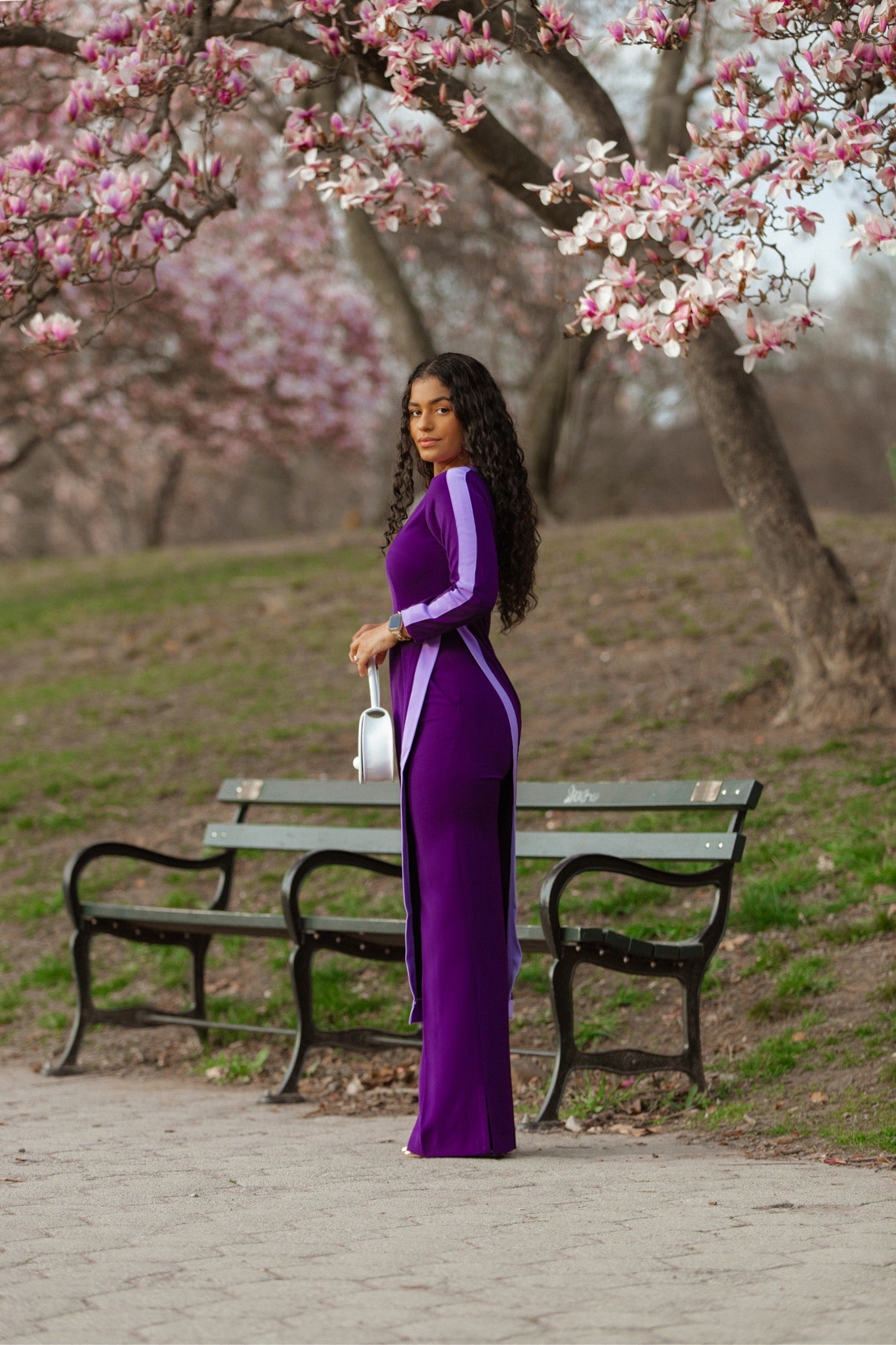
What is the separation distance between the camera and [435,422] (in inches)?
175

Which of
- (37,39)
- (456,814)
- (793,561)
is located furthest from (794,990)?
(37,39)

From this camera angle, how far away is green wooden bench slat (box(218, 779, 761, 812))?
17.0 ft

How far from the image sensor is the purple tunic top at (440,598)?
4.22 m

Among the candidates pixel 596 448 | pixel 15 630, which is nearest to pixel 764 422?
pixel 15 630

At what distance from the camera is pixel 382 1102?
5.41m

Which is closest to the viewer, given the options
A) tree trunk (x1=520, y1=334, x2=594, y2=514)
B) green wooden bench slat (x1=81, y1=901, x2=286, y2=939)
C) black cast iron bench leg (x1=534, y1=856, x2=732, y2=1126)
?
black cast iron bench leg (x1=534, y1=856, x2=732, y2=1126)

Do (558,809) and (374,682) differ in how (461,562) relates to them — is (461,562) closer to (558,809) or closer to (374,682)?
(374,682)

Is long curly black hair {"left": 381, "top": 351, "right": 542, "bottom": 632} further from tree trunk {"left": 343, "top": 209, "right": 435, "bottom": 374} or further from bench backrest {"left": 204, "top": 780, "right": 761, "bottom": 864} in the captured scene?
tree trunk {"left": 343, "top": 209, "right": 435, "bottom": 374}

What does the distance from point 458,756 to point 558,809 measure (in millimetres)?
1603

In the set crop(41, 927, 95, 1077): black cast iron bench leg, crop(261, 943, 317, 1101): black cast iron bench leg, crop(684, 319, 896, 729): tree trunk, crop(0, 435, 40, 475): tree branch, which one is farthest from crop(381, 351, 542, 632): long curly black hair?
crop(0, 435, 40, 475): tree branch

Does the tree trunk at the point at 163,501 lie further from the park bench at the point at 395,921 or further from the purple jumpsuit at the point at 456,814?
the purple jumpsuit at the point at 456,814

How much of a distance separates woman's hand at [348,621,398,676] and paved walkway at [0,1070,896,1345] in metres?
1.43

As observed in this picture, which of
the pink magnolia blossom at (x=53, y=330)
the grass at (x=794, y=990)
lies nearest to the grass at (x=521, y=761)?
the grass at (x=794, y=990)

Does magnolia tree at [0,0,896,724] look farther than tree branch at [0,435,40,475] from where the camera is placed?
No
